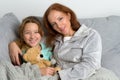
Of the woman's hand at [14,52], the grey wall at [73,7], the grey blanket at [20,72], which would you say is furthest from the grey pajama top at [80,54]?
the grey wall at [73,7]

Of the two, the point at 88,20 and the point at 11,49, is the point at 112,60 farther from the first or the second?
the point at 11,49

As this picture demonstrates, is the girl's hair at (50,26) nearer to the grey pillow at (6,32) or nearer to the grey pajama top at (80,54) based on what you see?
the grey pajama top at (80,54)

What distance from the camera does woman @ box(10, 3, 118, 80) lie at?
5.14 ft

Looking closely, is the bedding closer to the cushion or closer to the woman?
the cushion

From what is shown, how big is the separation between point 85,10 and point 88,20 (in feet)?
0.64

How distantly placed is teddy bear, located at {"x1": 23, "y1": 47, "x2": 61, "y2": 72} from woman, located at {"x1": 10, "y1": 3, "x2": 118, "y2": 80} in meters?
0.08

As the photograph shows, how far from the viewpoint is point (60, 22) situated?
165cm

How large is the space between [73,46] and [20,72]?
38 centimetres

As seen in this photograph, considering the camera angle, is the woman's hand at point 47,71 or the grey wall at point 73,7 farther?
the grey wall at point 73,7

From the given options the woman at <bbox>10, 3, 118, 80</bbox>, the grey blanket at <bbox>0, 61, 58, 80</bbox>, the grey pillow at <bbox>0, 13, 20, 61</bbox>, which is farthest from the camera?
the grey pillow at <bbox>0, 13, 20, 61</bbox>

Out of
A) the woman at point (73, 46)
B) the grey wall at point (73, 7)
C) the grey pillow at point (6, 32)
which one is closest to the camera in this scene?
the woman at point (73, 46)

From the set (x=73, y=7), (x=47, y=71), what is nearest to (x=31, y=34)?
(x=47, y=71)

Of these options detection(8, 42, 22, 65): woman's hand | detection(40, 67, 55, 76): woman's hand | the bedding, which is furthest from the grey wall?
detection(40, 67, 55, 76): woman's hand

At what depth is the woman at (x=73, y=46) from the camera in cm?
157
